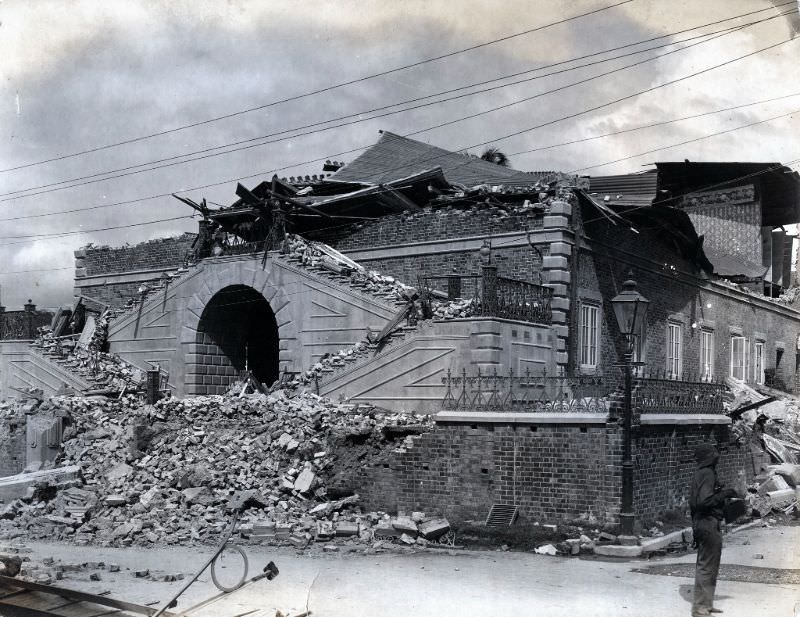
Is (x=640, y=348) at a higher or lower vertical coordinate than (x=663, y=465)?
higher

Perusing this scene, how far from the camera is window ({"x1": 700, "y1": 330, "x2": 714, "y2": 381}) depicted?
30.4 metres

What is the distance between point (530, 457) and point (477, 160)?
21.1 metres

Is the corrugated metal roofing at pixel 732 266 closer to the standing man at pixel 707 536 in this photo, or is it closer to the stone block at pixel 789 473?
the stone block at pixel 789 473

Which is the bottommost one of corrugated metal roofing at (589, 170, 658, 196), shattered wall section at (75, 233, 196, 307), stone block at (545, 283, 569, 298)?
stone block at (545, 283, 569, 298)

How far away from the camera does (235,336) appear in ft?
88.7

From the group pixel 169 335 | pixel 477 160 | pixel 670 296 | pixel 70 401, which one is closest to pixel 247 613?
pixel 70 401

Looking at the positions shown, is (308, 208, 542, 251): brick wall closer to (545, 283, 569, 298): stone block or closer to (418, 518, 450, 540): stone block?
(545, 283, 569, 298): stone block

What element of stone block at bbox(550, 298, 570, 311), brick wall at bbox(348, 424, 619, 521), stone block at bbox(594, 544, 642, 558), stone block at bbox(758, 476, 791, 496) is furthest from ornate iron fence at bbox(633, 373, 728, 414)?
stone block at bbox(550, 298, 570, 311)

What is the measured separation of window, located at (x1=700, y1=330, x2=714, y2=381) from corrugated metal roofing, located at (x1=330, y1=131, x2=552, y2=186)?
767cm

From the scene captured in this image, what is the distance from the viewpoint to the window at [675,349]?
92.1 feet

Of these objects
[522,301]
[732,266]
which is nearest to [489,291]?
[522,301]

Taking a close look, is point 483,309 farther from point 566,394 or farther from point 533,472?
point 533,472

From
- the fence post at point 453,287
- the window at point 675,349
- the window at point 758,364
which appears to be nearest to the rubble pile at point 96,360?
the fence post at point 453,287

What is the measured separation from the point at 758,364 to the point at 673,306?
855 cm
